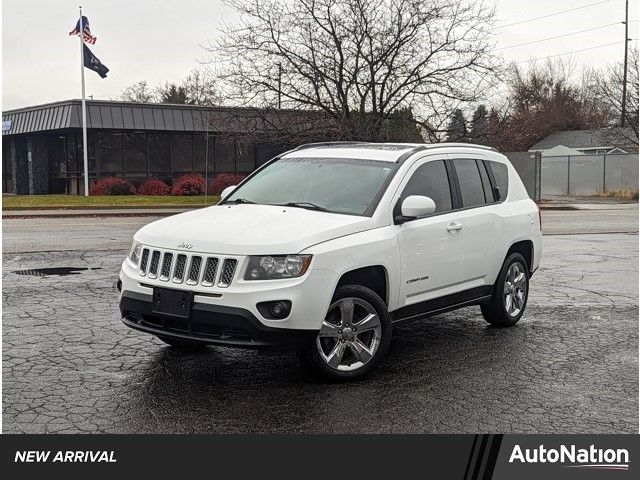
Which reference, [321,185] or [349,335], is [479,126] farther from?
[349,335]

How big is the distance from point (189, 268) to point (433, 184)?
2535mm

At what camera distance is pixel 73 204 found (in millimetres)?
29188

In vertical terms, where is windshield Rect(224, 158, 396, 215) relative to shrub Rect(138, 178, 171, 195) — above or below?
above

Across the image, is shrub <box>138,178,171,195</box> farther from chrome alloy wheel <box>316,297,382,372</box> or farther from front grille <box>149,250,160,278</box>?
chrome alloy wheel <box>316,297,382,372</box>

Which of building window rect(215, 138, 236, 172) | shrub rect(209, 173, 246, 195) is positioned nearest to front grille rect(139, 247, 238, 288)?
shrub rect(209, 173, 246, 195)

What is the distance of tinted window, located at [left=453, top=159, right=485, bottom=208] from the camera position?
7.61 meters

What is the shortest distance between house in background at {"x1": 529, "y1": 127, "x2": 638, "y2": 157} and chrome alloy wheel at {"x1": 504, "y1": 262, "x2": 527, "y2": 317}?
4762 centimetres

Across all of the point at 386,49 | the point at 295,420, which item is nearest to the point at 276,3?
the point at 386,49

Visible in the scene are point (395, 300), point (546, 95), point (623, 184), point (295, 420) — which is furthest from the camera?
point (546, 95)

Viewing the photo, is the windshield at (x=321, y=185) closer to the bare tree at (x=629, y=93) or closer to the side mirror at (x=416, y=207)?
the side mirror at (x=416, y=207)

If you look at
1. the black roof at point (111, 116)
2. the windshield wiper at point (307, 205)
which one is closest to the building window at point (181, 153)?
the black roof at point (111, 116)

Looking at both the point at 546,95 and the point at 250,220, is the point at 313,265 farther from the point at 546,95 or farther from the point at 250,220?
the point at 546,95

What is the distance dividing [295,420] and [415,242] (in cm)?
213

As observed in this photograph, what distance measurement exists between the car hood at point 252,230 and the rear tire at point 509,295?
7.21 ft
